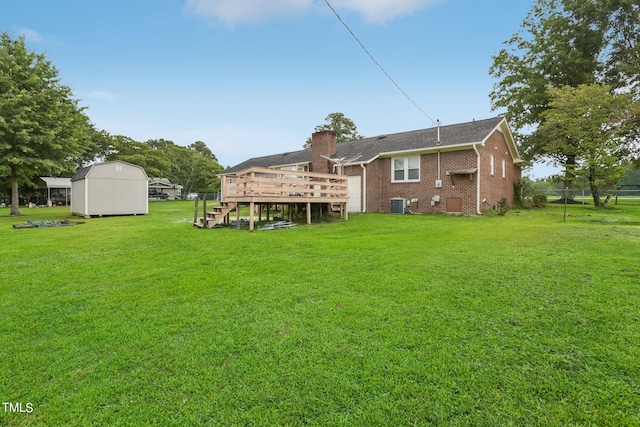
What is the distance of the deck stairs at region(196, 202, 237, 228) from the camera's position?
10336mm

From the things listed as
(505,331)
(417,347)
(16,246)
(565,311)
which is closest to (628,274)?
(565,311)

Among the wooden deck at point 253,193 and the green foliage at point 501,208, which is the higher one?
the wooden deck at point 253,193

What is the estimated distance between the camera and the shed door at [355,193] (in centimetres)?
1706

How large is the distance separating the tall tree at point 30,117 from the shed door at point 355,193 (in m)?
16.2

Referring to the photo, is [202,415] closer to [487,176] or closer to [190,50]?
[487,176]

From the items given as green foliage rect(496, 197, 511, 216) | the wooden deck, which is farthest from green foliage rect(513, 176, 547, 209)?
the wooden deck

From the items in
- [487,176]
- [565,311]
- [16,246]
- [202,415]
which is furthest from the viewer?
[487,176]

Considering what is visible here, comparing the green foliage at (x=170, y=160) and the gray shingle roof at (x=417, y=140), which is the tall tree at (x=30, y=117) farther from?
→ the green foliage at (x=170, y=160)

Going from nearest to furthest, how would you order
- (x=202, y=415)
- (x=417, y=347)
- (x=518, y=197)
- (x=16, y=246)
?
(x=202, y=415) → (x=417, y=347) → (x=16, y=246) → (x=518, y=197)

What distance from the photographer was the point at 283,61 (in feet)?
53.6

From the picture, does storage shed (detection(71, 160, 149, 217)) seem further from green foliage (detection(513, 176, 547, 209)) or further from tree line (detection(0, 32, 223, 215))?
green foliage (detection(513, 176, 547, 209))

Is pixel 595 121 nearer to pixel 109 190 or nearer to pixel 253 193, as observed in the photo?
pixel 253 193

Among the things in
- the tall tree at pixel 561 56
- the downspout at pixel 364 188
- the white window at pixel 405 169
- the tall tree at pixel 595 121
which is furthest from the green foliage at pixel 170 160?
the tall tree at pixel 595 121

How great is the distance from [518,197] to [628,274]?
17.0 m
